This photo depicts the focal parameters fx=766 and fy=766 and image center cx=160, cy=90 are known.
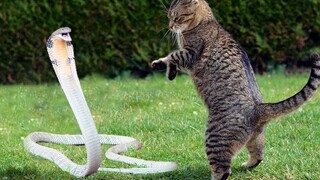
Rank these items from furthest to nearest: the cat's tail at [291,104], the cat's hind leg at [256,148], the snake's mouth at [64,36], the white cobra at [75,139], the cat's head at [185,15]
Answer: the cat's head at [185,15], the cat's hind leg at [256,148], the cat's tail at [291,104], the white cobra at [75,139], the snake's mouth at [64,36]

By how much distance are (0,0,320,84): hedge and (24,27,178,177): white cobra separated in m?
3.84

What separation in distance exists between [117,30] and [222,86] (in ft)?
18.8

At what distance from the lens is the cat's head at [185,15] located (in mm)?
6105

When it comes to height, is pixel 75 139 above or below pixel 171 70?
below

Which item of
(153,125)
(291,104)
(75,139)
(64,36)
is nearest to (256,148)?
(291,104)

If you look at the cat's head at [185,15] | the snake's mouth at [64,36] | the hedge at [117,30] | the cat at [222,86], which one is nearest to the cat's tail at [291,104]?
the cat at [222,86]

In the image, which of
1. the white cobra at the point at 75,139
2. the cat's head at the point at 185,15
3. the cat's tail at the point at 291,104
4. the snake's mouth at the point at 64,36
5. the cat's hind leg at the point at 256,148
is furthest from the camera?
the cat's head at the point at 185,15

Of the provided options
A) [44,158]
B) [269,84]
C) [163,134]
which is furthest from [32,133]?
[269,84]

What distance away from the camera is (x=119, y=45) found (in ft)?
37.3

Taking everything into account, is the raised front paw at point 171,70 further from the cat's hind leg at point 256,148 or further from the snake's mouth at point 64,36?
the snake's mouth at point 64,36

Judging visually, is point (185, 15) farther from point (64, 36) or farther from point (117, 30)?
point (117, 30)

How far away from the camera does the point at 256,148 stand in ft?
19.5

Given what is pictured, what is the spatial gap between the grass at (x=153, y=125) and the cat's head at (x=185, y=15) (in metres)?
1.15

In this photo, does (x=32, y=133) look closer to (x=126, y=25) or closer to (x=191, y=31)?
(x=191, y=31)
